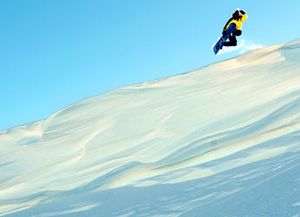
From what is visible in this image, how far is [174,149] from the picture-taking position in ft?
24.1

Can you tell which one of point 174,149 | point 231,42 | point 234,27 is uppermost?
point 234,27

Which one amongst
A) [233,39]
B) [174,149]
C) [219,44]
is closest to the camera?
[174,149]

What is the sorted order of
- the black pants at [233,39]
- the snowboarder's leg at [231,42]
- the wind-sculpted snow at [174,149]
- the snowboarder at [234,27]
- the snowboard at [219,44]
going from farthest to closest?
1. the snowboard at [219,44]
2. the snowboarder's leg at [231,42]
3. the black pants at [233,39]
4. the snowboarder at [234,27]
5. the wind-sculpted snow at [174,149]

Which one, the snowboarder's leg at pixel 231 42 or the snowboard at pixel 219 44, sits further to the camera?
the snowboard at pixel 219 44

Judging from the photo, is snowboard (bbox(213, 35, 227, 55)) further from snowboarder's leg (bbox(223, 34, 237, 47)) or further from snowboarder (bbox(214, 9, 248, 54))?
snowboarder's leg (bbox(223, 34, 237, 47))

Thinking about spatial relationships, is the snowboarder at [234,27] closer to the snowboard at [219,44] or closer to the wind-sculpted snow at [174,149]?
the snowboard at [219,44]

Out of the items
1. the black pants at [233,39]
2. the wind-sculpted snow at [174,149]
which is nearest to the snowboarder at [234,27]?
the black pants at [233,39]

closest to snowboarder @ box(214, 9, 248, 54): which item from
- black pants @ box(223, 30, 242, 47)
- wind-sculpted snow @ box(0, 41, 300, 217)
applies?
black pants @ box(223, 30, 242, 47)

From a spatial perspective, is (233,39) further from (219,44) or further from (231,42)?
(219,44)

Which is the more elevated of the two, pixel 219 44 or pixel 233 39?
pixel 219 44

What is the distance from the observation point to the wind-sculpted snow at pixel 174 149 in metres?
4.48

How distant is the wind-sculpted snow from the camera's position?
4477 mm

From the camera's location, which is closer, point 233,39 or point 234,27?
point 234,27

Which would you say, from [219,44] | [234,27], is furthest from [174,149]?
[219,44]
